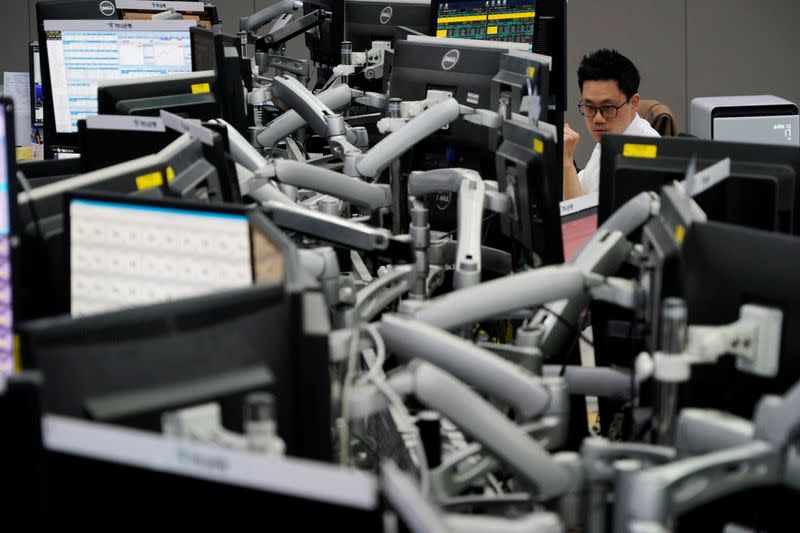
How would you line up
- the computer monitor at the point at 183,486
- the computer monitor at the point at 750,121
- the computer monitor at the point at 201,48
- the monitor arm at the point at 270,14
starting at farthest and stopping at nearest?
the monitor arm at the point at 270,14, the computer monitor at the point at 201,48, the computer monitor at the point at 750,121, the computer monitor at the point at 183,486

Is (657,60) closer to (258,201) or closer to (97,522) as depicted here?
(258,201)

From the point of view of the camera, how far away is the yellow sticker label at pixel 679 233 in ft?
5.20

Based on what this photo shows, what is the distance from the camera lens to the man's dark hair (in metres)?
3.96

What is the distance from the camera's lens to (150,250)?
1629 mm

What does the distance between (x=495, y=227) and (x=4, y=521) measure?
197cm

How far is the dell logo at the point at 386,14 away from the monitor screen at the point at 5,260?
3.11 meters

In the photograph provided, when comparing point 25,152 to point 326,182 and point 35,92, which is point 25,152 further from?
point 326,182

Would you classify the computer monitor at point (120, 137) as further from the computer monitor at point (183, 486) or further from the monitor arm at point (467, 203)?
the computer monitor at point (183, 486)

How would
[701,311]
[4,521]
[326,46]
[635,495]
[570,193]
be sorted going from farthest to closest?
1. [326,46]
2. [570,193]
3. [701,311]
4. [635,495]
5. [4,521]

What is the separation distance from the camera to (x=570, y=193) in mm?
3766

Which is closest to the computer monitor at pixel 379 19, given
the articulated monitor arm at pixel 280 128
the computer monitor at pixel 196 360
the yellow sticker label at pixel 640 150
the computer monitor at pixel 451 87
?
the articulated monitor arm at pixel 280 128

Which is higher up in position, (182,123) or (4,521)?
(182,123)

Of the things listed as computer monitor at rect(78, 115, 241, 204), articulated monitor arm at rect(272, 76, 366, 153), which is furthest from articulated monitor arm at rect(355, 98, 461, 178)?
computer monitor at rect(78, 115, 241, 204)

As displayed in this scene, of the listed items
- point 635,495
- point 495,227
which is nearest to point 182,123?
point 495,227
